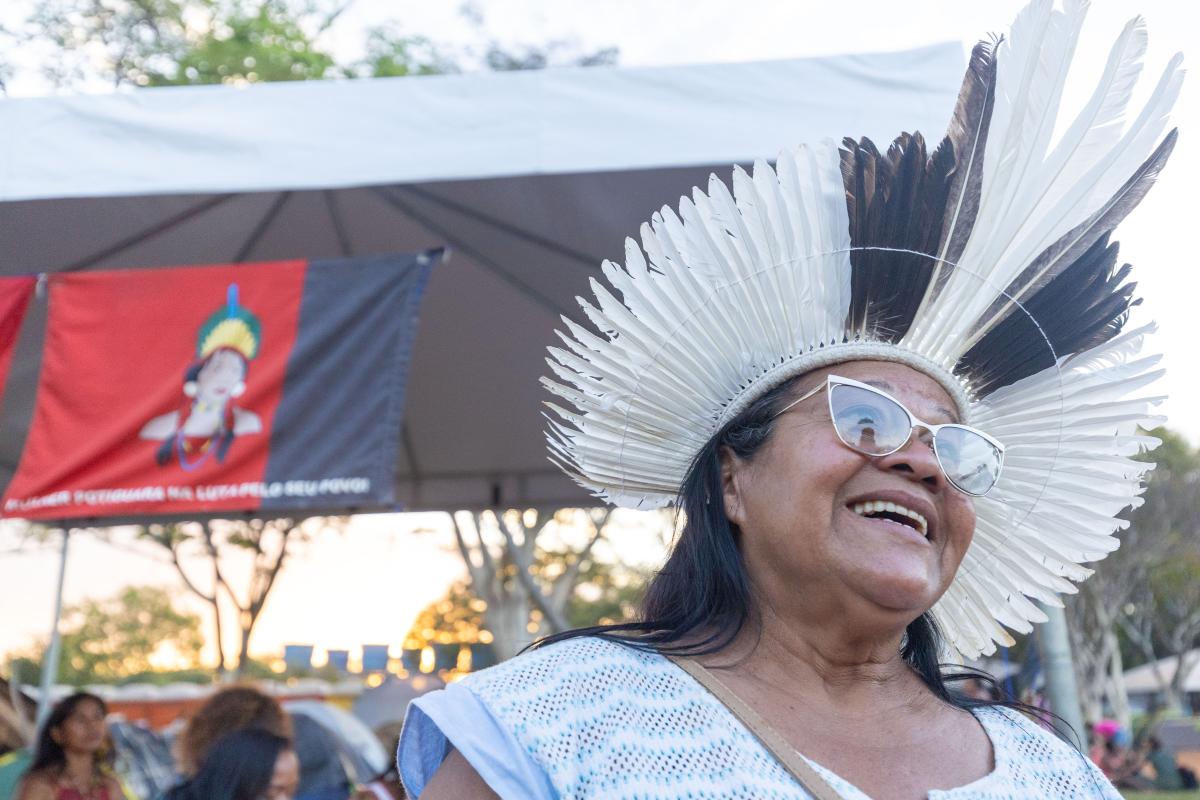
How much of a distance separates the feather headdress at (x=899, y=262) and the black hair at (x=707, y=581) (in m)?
0.04

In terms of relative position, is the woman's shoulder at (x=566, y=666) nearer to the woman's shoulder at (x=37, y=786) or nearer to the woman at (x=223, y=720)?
the woman at (x=223, y=720)

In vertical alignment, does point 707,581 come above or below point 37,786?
above

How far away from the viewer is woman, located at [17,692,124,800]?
4203mm

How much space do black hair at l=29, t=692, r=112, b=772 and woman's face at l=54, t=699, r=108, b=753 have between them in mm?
11

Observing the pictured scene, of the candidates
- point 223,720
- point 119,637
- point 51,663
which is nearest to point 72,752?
point 223,720

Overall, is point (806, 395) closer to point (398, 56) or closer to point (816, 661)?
point (816, 661)

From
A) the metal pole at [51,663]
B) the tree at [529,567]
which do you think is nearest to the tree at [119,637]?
the tree at [529,567]

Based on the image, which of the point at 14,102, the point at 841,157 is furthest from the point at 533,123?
the point at 841,157

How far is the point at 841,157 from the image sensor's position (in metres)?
1.73

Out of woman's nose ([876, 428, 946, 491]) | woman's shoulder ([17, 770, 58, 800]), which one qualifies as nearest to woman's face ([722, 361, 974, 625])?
woman's nose ([876, 428, 946, 491])

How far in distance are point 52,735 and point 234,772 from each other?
1176 millimetres

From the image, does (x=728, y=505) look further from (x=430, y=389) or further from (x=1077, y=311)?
(x=430, y=389)

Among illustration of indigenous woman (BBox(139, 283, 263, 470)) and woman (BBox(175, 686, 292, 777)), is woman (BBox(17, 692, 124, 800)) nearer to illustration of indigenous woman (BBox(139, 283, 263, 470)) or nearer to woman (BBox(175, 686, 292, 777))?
woman (BBox(175, 686, 292, 777))

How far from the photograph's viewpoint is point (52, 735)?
4.28m
